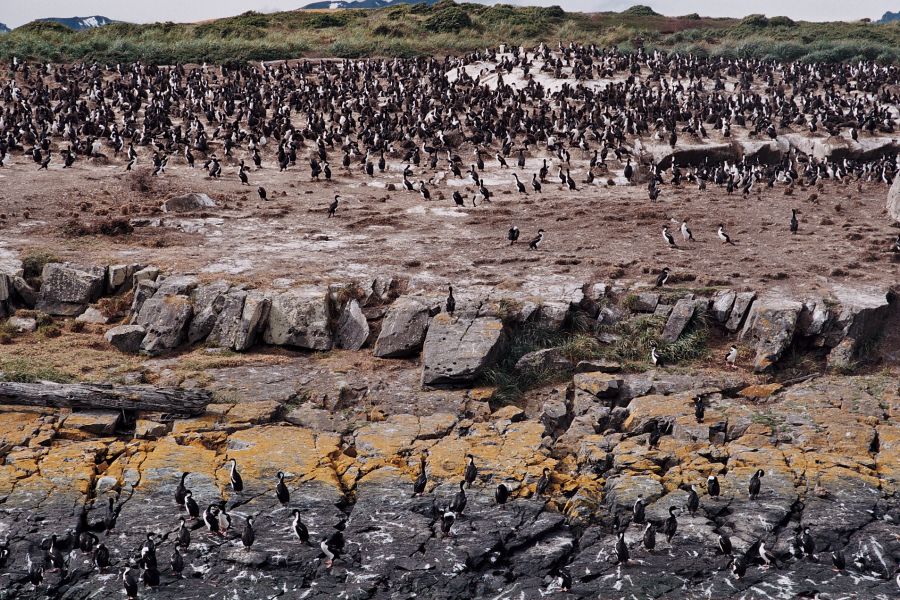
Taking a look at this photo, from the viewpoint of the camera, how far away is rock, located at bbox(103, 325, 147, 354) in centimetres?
2048

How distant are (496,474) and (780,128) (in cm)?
3142

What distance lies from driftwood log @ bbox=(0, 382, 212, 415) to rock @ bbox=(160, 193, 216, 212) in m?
11.7

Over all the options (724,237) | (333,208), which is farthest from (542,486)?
(333,208)

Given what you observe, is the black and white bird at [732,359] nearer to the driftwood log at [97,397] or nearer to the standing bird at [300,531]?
the standing bird at [300,531]

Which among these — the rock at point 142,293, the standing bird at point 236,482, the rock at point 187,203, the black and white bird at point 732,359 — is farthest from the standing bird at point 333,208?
the standing bird at point 236,482

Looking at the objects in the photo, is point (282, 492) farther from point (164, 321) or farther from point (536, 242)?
point (536, 242)

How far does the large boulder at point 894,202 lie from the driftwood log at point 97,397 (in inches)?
920

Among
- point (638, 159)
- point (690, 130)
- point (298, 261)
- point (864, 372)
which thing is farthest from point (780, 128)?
point (298, 261)

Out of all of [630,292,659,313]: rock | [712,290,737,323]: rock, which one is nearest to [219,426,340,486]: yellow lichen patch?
[630,292,659,313]: rock

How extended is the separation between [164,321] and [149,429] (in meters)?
4.58

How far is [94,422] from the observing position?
1692 cm

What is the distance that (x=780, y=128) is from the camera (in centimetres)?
4081

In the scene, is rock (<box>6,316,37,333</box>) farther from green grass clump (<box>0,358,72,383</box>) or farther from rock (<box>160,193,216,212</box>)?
rock (<box>160,193,216,212</box>)

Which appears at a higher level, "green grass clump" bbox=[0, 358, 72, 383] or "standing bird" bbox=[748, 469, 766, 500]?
"green grass clump" bbox=[0, 358, 72, 383]
